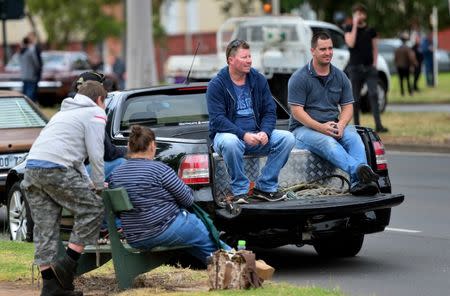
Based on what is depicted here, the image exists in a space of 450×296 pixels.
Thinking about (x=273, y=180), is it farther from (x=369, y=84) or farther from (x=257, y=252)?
(x=369, y=84)

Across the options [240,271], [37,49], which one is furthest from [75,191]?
[37,49]

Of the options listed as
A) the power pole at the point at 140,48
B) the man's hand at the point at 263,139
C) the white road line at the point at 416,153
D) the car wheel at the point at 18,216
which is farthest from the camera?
the power pole at the point at 140,48

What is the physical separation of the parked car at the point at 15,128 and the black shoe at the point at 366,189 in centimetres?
428

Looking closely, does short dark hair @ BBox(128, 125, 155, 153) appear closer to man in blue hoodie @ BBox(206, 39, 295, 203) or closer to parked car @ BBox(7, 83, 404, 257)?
parked car @ BBox(7, 83, 404, 257)

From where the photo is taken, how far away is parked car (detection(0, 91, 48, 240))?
1369cm

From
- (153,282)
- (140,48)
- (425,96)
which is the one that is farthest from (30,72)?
(153,282)

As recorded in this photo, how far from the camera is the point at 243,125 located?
10.4 meters

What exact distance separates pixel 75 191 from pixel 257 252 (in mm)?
3387

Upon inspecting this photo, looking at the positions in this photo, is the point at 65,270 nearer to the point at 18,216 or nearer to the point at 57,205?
the point at 57,205

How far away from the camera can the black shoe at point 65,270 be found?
8.45 m

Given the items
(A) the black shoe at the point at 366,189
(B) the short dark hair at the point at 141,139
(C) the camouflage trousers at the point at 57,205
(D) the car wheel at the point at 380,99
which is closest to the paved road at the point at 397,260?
(A) the black shoe at the point at 366,189

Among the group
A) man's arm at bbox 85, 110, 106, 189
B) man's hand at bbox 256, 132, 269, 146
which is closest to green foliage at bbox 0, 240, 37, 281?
man's arm at bbox 85, 110, 106, 189

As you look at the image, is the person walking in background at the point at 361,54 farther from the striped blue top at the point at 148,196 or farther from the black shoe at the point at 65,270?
the black shoe at the point at 65,270

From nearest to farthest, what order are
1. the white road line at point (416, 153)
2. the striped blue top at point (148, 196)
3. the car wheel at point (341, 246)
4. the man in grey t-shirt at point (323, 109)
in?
the striped blue top at point (148, 196) < the man in grey t-shirt at point (323, 109) < the car wheel at point (341, 246) < the white road line at point (416, 153)
